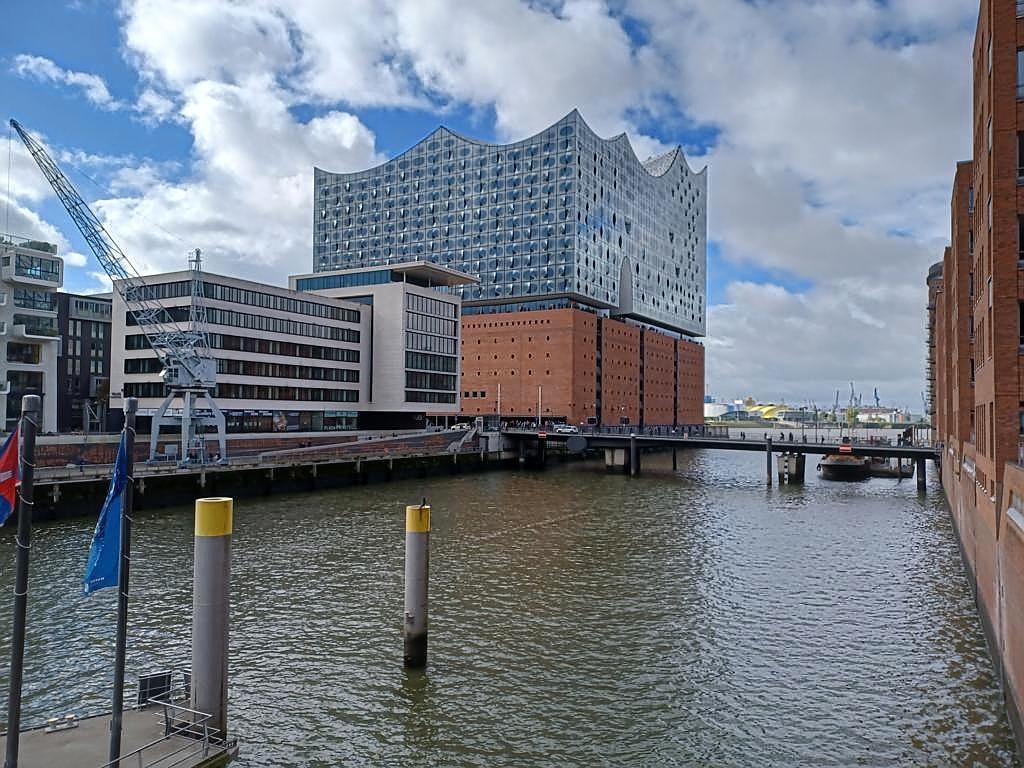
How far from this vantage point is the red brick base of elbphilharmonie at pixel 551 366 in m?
121

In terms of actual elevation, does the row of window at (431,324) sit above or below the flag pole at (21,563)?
above

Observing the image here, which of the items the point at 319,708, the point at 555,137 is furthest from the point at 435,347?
the point at 319,708

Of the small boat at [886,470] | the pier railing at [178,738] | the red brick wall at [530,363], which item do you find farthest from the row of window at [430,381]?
the pier railing at [178,738]

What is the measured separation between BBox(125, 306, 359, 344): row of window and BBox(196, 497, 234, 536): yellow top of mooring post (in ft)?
206

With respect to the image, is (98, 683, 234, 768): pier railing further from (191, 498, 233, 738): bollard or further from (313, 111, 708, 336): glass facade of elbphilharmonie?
(313, 111, 708, 336): glass facade of elbphilharmonie

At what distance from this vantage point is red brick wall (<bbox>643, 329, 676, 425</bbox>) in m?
148

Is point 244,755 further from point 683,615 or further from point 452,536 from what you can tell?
point 452,536

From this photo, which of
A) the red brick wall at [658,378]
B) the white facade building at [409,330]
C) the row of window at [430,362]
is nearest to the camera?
the white facade building at [409,330]

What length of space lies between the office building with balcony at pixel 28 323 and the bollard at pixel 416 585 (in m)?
63.8

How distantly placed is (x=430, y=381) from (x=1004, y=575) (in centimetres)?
8519

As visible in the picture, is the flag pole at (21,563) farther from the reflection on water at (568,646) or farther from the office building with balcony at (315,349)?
the office building with balcony at (315,349)

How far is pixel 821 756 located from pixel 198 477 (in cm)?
4754

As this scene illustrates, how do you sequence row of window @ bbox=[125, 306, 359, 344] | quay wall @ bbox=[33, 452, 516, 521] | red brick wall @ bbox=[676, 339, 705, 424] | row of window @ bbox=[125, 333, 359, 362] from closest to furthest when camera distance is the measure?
quay wall @ bbox=[33, 452, 516, 521], row of window @ bbox=[125, 306, 359, 344], row of window @ bbox=[125, 333, 359, 362], red brick wall @ bbox=[676, 339, 705, 424]

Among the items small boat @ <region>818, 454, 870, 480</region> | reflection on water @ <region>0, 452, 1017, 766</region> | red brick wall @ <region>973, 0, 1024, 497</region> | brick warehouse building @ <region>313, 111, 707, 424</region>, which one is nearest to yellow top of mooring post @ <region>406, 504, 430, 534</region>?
reflection on water @ <region>0, 452, 1017, 766</region>
